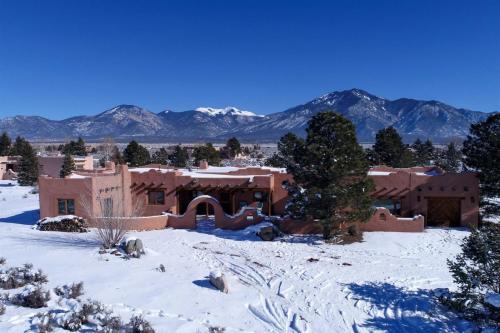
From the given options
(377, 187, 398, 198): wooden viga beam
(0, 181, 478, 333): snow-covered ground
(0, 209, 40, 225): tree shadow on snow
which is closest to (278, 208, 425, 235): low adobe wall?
(0, 181, 478, 333): snow-covered ground

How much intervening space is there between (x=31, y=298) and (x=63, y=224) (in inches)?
501

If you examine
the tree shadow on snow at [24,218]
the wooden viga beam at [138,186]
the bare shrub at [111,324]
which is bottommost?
the tree shadow on snow at [24,218]

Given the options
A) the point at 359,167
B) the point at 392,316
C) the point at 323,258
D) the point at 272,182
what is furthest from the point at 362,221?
the point at 392,316

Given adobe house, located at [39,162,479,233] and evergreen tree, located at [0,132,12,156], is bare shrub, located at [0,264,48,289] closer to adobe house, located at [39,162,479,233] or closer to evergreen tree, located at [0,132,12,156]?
adobe house, located at [39,162,479,233]

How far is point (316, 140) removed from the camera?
22.9m

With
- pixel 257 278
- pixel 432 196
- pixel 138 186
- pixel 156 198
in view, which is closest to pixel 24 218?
pixel 138 186

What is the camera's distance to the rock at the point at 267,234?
22781mm

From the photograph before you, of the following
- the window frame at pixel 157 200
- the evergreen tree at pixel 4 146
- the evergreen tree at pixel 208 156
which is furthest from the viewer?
the evergreen tree at pixel 4 146

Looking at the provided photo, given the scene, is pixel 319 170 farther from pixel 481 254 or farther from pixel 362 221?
pixel 481 254

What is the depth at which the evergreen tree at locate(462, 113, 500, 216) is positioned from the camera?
24592 millimetres

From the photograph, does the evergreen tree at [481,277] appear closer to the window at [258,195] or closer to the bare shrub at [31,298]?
the bare shrub at [31,298]

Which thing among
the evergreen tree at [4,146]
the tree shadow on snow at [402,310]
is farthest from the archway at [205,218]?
the evergreen tree at [4,146]

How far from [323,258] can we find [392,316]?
20.5ft

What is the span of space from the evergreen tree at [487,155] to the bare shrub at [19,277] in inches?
932
